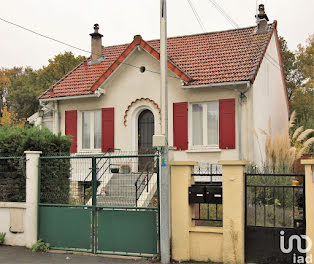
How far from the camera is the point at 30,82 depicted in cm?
4128

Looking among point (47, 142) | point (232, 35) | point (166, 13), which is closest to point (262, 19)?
point (232, 35)

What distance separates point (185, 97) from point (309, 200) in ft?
29.8

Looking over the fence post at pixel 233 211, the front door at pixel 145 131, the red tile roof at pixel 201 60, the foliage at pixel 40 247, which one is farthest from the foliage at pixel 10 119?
the fence post at pixel 233 211

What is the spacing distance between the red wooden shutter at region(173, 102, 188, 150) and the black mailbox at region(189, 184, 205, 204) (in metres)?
7.51

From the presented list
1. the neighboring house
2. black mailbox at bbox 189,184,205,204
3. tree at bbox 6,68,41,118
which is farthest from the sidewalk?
tree at bbox 6,68,41,118

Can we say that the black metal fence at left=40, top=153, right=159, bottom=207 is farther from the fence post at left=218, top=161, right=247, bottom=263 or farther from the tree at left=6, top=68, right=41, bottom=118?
the tree at left=6, top=68, right=41, bottom=118

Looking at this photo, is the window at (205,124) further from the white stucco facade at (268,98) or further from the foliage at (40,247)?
the foliage at (40,247)

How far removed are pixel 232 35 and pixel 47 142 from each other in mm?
10887

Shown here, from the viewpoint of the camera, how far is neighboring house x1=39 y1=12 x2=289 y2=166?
15.0m

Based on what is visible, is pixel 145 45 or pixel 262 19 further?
pixel 262 19

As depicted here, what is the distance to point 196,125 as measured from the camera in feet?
52.0

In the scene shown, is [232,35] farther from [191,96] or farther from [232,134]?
[232,134]

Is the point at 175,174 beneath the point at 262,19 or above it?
beneath

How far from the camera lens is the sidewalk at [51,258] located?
823 cm
